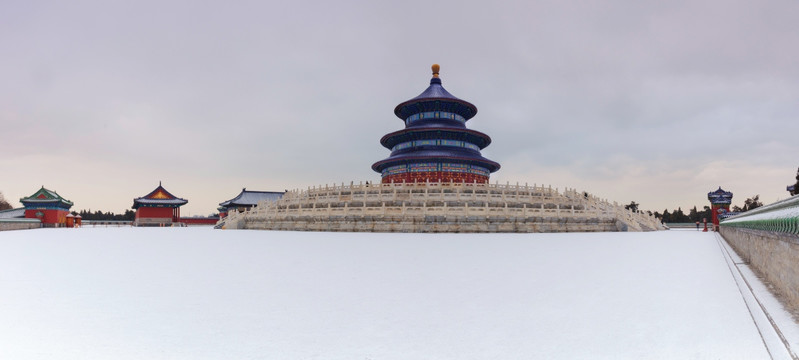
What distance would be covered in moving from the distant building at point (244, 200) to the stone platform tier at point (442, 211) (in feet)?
94.9

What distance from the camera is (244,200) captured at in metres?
63.4

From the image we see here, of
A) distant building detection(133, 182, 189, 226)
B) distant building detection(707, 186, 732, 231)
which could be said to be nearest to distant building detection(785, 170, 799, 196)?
distant building detection(707, 186, 732, 231)

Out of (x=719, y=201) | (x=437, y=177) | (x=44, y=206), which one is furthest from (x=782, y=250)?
(x=44, y=206)

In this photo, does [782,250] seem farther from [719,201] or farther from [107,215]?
[107,215]

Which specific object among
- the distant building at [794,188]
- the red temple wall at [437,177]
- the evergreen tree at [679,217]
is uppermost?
the red temple wall at [437,177]

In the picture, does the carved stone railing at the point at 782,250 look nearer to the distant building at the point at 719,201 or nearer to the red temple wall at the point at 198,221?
the distant building at the point at 719,201

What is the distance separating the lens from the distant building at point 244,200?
62.7 meters

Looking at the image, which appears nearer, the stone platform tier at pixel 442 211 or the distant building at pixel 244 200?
the stone platform tier at pixel 442 211

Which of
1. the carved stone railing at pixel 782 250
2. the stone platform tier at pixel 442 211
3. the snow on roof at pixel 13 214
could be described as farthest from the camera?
the snow on roof at pixel 13 214

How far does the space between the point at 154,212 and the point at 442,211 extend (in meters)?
44.9

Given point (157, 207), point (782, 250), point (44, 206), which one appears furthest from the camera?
point (157, 207)

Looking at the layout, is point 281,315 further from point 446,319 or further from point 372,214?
point 372,214

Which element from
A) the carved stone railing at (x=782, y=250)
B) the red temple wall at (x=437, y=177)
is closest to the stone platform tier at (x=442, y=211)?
the red temple wall at (x=437, y=177)

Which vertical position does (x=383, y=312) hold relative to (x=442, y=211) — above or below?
below
